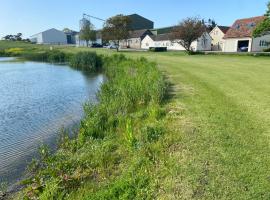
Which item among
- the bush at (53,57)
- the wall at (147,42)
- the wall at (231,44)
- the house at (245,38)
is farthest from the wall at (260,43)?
the bush at (53,57)

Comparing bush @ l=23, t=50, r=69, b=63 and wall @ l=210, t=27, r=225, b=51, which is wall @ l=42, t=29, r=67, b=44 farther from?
wall @ l=210, t=27, r=225, b=51

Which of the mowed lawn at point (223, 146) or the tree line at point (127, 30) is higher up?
the tree line at point (127, 30)

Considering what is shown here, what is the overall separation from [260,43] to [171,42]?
717 inches

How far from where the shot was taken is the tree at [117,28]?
2111 inches

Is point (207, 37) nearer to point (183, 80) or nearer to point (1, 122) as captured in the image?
point (183, 80)

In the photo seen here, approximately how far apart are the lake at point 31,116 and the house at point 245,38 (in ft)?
117

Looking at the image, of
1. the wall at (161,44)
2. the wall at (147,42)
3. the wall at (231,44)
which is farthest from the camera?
the wall at (147,42)

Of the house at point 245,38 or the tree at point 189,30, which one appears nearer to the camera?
the tree at point 189,30

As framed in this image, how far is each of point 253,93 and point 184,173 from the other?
6.90 metres

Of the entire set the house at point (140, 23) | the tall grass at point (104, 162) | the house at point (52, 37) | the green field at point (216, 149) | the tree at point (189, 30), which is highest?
the house at point (140, 23)

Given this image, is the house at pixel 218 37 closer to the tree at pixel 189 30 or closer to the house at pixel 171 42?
the house at pixel 171 42

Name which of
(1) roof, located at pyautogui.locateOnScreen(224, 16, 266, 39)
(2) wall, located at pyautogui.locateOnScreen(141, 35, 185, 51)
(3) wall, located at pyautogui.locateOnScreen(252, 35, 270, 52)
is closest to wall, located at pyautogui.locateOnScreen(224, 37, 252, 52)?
(1) roof, located at pyautogui.locateOnScreen(224, 16, 266, 39)

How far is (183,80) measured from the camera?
14.2 m

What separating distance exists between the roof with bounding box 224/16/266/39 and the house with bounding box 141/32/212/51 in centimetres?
570
